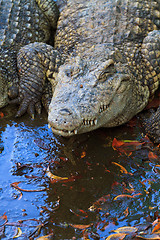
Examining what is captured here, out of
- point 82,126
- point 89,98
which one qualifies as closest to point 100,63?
point 89,98

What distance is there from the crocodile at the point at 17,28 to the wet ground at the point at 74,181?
0.75m

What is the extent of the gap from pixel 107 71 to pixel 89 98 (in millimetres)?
491

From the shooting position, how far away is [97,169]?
3.67 metres

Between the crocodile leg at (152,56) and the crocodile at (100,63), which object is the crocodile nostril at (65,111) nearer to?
the crocodile at (100,63)

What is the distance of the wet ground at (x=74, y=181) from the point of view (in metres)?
2.99

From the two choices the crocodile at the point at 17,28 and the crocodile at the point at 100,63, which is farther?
the crocodile at the point at 17,28

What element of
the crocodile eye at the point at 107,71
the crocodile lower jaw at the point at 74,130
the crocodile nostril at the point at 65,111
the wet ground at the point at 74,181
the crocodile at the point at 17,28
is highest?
the crocodile at the point at 17,28

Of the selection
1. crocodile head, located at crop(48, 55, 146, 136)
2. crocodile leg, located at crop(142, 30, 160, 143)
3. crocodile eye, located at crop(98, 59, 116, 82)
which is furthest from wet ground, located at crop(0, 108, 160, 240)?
crocodile eye, located at crop(98, 59, 116, 82)

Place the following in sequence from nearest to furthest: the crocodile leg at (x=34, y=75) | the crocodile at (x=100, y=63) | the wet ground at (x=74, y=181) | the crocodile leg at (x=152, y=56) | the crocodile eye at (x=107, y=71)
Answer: the wet ground at (x=74, y=181) < the crocodile at (x=100, y=63) < the crocodile eye at (x=107, y=71) < the crocodile leg at (x=152, y=56) < the crocodile leg at (x=34, y=75)

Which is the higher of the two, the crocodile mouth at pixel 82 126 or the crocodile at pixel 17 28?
the crocodile at pixel 17 28

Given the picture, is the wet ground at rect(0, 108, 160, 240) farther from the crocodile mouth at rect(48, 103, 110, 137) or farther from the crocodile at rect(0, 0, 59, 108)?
the crocodile at rect(0, 0, 59, 108)

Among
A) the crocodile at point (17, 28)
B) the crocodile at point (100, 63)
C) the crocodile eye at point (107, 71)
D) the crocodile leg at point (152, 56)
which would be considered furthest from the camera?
the crocodile at point (17, 28)

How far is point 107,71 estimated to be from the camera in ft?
12.5

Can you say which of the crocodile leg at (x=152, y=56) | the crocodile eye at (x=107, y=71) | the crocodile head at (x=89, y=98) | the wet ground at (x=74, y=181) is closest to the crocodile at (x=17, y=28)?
the wet ground at (x=74, y=181)
